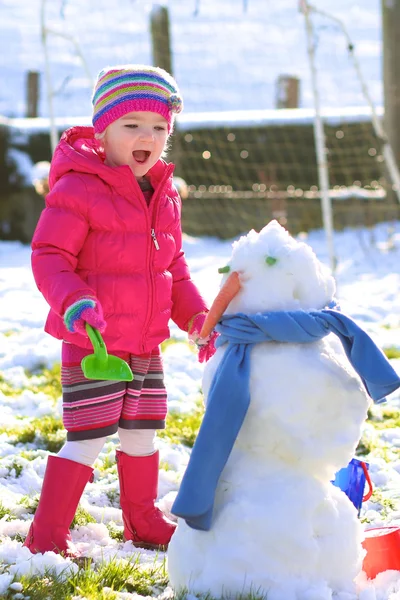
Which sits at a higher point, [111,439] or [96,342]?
[96,342]

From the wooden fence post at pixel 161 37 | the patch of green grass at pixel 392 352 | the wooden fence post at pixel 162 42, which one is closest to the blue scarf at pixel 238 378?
the patch of green grass at pixel 392 352

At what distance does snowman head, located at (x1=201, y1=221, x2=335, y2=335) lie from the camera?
2.04 m

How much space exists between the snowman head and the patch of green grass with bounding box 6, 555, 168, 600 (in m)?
0.67

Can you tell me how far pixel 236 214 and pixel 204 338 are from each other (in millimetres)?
8058

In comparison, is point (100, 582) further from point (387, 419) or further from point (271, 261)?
point (387, 419)

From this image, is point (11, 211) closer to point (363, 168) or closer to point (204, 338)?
point (363, 168)

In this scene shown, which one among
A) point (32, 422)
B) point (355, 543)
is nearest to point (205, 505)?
point (355, 543)

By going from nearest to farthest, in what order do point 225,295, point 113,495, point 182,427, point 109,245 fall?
point 225,295, point 109,245, point 113,495, point 182,427

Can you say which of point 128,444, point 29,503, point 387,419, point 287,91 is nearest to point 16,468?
point 29,503

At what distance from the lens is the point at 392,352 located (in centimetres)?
482

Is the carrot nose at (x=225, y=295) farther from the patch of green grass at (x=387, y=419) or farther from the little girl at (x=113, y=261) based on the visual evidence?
the patch of green grass at (x=387, y=419)

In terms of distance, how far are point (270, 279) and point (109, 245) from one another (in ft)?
1.93

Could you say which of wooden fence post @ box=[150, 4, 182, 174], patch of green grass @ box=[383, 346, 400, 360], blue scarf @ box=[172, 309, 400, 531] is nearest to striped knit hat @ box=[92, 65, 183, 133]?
blue scarf @ box=[172, 309, 400, 531]

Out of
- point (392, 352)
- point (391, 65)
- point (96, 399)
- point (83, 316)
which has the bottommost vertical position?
point (392, 352)
